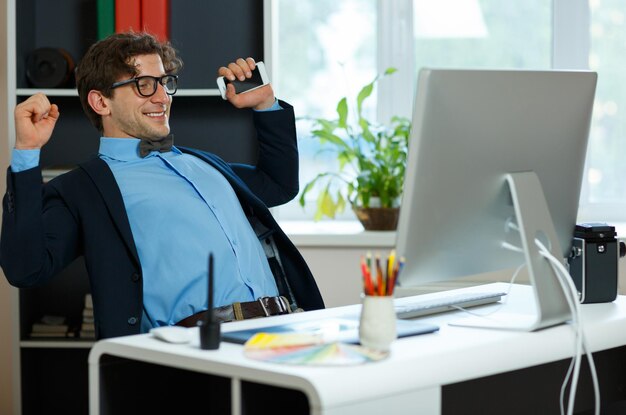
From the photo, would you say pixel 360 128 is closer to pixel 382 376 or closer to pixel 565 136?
pixel 565 136

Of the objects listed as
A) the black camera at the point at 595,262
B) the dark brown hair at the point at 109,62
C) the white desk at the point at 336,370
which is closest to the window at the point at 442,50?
the dark brown hair at the point at 109,62

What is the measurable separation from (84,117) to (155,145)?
1.18 metres

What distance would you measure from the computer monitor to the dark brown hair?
1229mm

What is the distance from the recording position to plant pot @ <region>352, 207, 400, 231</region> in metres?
3.73

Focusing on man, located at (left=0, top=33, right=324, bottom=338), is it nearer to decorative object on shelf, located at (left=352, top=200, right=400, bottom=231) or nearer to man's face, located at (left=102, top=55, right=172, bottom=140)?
man's face, located at (left=102, top=55, right=172, bottom=140)

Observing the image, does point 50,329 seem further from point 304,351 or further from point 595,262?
point 304,351

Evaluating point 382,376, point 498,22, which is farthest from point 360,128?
point 382,376

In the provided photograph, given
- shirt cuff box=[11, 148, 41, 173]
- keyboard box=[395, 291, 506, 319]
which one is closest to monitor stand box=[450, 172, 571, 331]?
keyboard box=[395, 291, 506, 319]

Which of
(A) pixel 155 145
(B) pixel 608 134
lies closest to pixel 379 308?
(A) pixel 155 145

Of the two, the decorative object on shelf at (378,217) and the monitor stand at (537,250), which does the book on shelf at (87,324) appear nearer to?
the decorative object on shelf at (378,217)

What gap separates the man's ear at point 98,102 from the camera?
2773mm

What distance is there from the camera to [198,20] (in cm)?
380

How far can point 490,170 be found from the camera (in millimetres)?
1882

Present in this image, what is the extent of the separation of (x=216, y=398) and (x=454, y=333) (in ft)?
1.52
